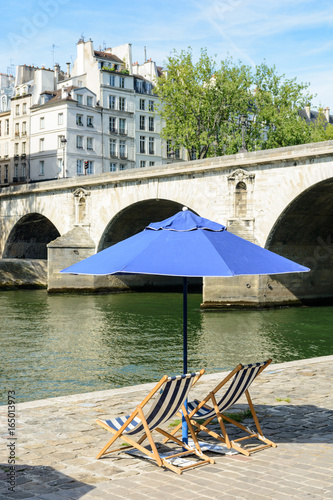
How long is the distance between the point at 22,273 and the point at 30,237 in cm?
943

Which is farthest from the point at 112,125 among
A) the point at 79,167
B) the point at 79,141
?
the point at 79,167

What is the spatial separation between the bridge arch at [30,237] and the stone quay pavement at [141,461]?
35.7 metres

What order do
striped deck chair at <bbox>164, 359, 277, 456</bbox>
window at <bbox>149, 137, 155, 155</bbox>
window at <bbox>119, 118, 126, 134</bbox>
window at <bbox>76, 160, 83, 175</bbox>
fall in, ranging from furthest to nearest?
window at <bbox>149, 137, 155, 155</bbox>, window at <bbox>119, 118, 126, 134</bbox>, window at <bbox>76, 160, 83, 175</bbox>, striped deck chair at <bbox>164, 359, 277, 456</bbox>

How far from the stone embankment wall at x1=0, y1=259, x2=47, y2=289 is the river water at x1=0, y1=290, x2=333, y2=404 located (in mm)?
6604

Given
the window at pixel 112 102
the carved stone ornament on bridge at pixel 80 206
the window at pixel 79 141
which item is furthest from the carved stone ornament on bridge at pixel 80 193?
the window at pixel 112 102

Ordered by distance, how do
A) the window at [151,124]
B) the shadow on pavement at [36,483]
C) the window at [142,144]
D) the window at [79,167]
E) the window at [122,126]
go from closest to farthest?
1. the shadow on pavement at [36,483]
2. the window at [79,167]
3. the window at [122,126]
4. the window at [142,144]
5. the window at [151,124]

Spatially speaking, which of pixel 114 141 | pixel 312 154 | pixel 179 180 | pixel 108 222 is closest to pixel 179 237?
pixel 312 154

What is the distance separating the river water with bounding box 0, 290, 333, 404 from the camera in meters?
13.0

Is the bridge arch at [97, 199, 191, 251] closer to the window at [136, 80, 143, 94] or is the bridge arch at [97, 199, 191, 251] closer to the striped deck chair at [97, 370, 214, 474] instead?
the window at [136, 80, 143, 94]

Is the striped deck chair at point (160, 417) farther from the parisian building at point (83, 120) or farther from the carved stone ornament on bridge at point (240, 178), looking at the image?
the parisian building at point (83, 120)

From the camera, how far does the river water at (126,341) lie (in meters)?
13.0

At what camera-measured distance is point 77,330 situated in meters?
20.0

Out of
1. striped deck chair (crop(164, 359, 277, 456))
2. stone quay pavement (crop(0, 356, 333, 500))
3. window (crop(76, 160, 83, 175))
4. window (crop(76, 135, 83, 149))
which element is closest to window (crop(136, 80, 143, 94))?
window (crop(76, 135, 83, 149))

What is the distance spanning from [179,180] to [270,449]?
81.7ft
